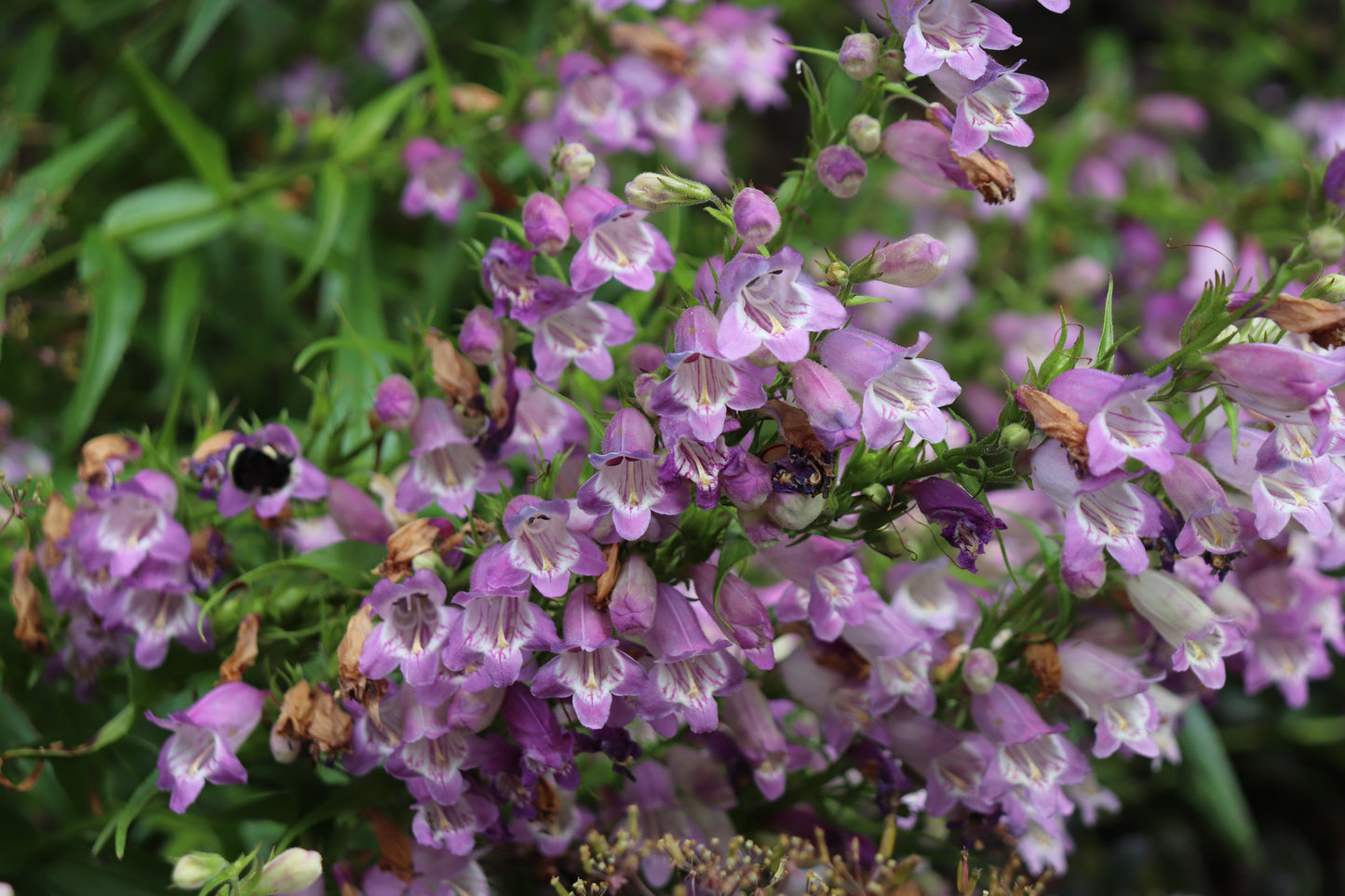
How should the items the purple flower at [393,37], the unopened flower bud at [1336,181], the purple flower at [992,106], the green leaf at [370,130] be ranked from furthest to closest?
the purple flower at [393,37] < the green leaf at [370,130] < the unopened flower bud at [1336,181] < the purple flower at [992,106]

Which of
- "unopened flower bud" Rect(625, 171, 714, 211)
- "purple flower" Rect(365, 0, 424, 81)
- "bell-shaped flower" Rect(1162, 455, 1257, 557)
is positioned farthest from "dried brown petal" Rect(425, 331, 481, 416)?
"purple flower" Rect(365, 0, 424, 81)

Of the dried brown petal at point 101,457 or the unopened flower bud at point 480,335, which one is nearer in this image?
the unopened flower bud at point 480,335

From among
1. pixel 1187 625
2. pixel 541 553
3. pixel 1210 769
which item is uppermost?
pixel 541 553

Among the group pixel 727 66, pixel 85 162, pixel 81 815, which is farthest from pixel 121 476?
pixel 727 66

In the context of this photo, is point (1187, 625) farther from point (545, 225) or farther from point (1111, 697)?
point (545, 225)

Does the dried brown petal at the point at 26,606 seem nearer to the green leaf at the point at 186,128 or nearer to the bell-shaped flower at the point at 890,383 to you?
the green leaf at the point at 186,128

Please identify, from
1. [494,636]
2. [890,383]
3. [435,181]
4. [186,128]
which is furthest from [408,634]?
[186,128]

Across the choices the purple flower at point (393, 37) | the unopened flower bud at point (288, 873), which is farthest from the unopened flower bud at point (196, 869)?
the purple flower at point (393, 37)
